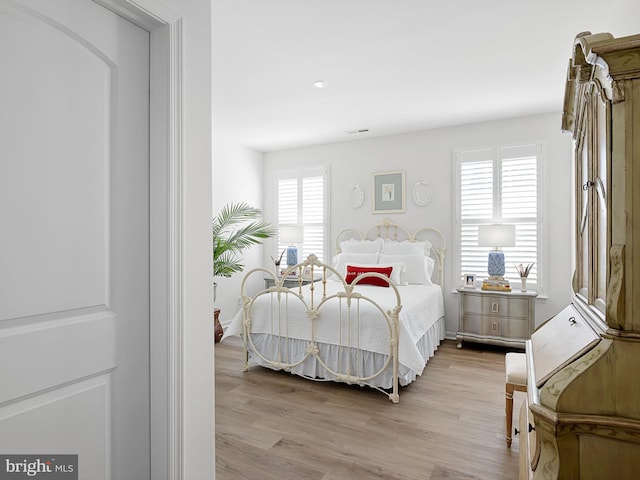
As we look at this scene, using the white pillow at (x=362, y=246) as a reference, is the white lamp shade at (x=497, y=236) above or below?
above

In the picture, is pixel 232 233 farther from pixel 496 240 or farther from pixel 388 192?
pixel 496 240

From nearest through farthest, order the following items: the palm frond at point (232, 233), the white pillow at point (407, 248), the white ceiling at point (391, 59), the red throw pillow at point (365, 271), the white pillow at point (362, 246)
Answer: the white ceiling at point (391, 59)
the red throw pillow at point (365, 271)
the palm frond at point (232, 233)
the white pillow at point (407, 248)
the white pillow at point (362, 246)

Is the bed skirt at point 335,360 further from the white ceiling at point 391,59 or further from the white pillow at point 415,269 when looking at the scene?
the white ceiling at point 391,59

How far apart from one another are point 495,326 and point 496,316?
4.5 inches

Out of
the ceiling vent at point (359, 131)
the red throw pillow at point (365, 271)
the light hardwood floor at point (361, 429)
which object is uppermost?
the ceiling vent at point (359, 131)

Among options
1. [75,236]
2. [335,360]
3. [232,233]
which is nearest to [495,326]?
[335,360]

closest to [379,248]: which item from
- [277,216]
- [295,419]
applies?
[277,216]

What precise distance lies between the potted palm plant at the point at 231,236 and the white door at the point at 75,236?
279cm

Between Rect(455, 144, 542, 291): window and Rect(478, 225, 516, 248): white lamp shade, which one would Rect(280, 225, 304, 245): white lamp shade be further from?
Rect(478, 225, 516, 248): white lamp shade

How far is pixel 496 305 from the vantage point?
4312mm

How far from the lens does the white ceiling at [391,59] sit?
2.40 meters

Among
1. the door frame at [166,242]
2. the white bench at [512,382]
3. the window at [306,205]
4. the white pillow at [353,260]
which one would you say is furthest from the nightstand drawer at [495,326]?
the door frame at [166,242]

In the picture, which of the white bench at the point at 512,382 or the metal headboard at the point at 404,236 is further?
the metal headboard at the point at 404,236

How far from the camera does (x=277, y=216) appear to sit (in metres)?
6.21
